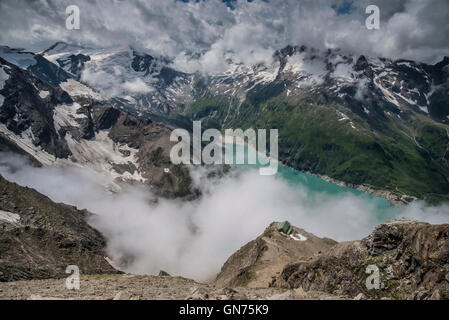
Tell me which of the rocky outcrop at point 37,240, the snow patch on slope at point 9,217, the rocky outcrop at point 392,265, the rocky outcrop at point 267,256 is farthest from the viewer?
the snow patch on slope at point 9,217

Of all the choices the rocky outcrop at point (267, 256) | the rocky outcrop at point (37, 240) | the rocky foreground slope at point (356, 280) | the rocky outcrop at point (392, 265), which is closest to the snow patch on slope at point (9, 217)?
the rocky outcrop at point (37, 240)

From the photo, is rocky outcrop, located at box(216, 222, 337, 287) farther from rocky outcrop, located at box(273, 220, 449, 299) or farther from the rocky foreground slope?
rocky outcrop, located at box(273, 220, 449, 299)

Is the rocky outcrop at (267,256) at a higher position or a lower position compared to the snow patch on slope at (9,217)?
lower

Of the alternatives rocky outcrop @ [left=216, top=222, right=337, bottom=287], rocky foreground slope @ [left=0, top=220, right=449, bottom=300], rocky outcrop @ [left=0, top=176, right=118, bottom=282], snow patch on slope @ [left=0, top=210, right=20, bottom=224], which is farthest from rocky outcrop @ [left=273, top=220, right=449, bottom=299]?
snow patch on slope @ [left=0, top=210, right=20, bottom=224]

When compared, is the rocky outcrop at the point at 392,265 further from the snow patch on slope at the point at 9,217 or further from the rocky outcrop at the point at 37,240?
the snow patch on slope at the point at 9,217

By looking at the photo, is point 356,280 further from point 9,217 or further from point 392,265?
point 9,217
